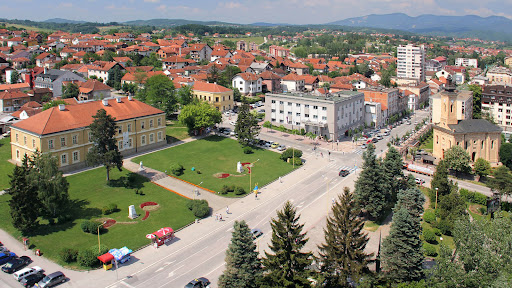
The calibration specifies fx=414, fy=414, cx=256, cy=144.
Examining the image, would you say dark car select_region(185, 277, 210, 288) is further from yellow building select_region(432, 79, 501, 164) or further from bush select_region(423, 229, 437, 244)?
yellow building select_region(432, 79, 501, 164)

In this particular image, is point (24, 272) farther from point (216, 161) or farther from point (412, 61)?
point (412, 61)

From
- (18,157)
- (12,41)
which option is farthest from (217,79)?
(12,41)

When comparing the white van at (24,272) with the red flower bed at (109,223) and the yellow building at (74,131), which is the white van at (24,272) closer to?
the red flower bed at (109,223)

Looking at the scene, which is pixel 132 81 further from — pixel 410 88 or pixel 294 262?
pixel 294 262

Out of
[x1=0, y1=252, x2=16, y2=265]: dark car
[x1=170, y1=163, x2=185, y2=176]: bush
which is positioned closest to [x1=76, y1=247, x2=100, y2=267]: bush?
[x1=0, y1=252, x2=16, y2=265]: dark car

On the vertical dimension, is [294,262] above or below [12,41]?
below

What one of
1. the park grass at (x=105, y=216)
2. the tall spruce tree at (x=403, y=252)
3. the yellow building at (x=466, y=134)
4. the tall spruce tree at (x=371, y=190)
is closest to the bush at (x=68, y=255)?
the park grass at (x=105, y=216)

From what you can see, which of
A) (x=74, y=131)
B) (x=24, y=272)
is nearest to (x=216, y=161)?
(x=74, y=131)
